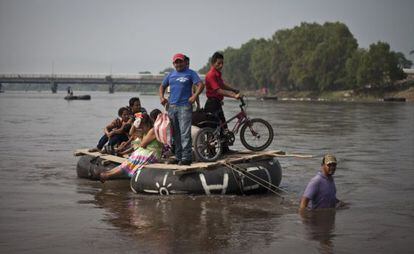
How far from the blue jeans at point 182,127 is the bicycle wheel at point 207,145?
0.39 metres

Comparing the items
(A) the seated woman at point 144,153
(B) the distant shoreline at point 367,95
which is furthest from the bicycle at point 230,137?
(B) the distant shoreline at point 367,95

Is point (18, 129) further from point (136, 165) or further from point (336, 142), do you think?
point (136, 165)

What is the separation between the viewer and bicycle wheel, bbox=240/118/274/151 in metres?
14.8

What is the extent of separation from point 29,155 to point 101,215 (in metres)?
11.3

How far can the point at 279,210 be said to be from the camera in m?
12.3

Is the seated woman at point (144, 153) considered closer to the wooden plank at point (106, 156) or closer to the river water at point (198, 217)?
the wooden plank at point (106, 156)

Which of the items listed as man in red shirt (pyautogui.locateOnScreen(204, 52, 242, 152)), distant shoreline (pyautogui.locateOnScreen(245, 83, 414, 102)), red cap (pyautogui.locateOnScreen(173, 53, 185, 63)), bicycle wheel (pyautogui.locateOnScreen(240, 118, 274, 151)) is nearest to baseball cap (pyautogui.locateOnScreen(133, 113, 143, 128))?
man in red shirt (pyautogui.locateOnScreen(204, 52, 242, 152))

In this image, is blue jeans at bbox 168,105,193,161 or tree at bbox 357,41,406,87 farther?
tree at bbox 357,41,406,87

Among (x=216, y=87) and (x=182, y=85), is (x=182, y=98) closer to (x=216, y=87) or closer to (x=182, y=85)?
(x=182, y=85)

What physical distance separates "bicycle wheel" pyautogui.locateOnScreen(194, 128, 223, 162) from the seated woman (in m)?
0.93

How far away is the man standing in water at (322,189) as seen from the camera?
11413 mm

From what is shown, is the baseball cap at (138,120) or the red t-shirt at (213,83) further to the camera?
the baseball cap at (138,120)

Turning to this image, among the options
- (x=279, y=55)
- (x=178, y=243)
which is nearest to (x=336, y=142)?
(x=178, y=243)

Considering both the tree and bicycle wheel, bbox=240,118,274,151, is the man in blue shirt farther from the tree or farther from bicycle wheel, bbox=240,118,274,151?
the tree
